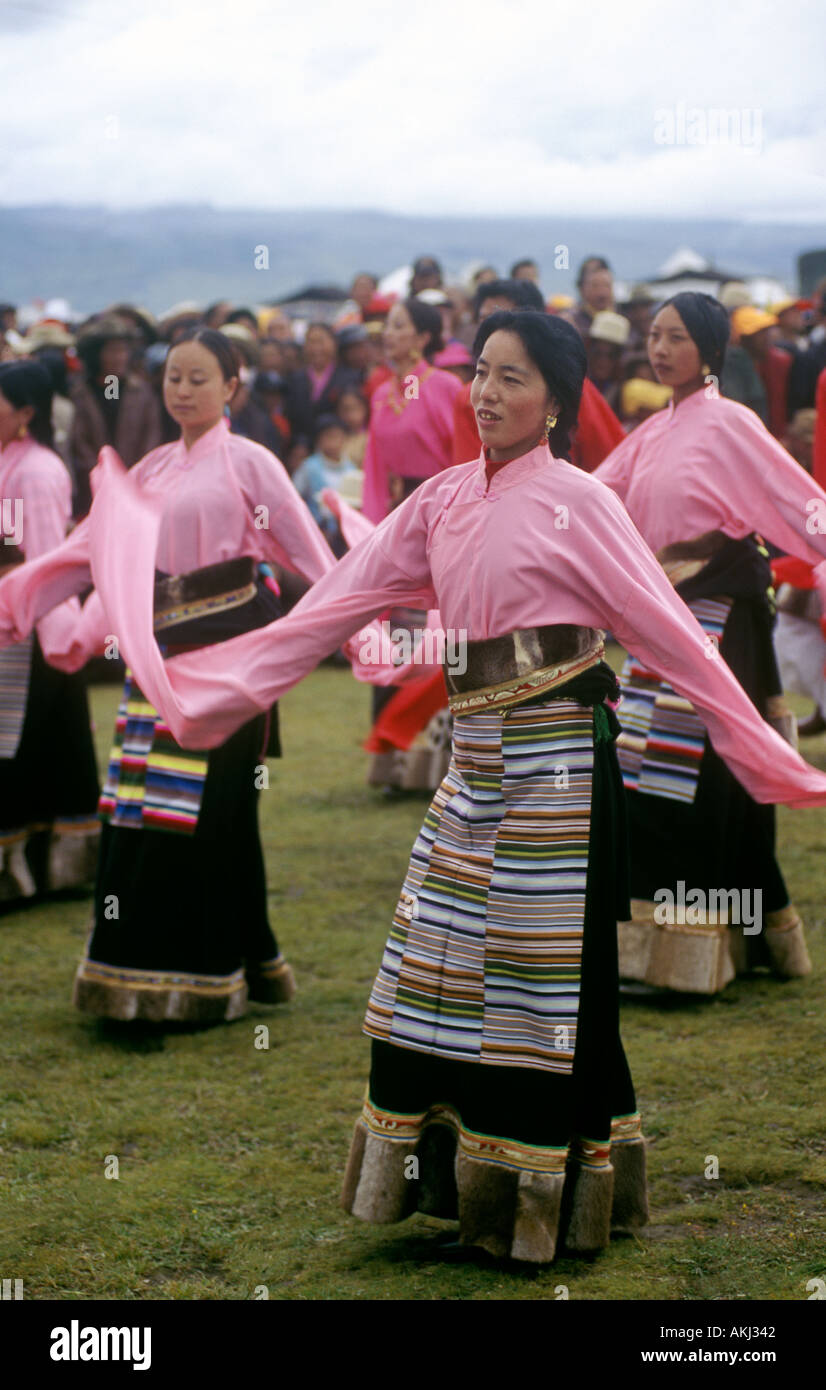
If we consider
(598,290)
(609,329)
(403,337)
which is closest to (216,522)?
(403,337)

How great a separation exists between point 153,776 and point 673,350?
1.94 metres

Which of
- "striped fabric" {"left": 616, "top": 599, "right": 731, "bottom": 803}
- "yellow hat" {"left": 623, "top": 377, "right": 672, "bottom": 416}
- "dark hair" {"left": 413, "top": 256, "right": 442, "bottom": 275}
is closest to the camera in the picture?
"striped fabric" {"left": 616, "top": 599, "right": 731, "bottom": 803}

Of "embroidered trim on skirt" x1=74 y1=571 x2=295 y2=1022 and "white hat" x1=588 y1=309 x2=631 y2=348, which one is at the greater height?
"white hat" x1=588 y1=309 x2=631 y2=348

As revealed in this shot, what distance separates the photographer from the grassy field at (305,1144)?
3.28 metres

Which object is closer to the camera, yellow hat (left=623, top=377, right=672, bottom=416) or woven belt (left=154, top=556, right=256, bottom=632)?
woven belt (left=154, top=556, right=256, bottom=632)

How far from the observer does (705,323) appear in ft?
15.5

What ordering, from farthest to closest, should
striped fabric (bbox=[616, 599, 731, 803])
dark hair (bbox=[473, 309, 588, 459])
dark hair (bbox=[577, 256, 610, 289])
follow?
dark hair (bbox=[577, 256, 610, 289])
striped fabric (bbox=[616, 599, 731, 803])
dark hair (bbox=[473, 309, 588, 459])

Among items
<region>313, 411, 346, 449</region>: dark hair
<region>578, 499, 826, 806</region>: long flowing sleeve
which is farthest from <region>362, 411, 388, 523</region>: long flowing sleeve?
<region>313, 411, 346, 449</region>: dark hair

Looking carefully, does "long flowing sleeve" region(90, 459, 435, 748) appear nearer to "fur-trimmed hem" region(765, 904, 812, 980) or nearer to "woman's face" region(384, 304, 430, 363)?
"fur-trimmed hem" region(765, 904, 812, 980)

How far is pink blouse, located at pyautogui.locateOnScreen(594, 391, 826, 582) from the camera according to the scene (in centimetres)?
455

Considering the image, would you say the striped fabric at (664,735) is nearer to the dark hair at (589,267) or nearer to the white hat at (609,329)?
the white hat at (609,329)

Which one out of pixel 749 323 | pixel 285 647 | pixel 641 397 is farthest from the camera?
pixel 749 323

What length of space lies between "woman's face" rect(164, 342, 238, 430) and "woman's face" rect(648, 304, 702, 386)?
1.25 meters

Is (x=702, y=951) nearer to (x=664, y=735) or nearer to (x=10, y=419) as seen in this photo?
(x=664, y=735)
